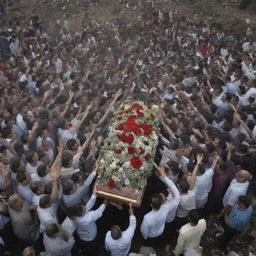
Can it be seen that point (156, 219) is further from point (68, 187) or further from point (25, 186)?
point (25, 186)

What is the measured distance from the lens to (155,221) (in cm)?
694

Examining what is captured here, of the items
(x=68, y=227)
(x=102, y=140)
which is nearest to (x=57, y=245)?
(x=68, y=227)

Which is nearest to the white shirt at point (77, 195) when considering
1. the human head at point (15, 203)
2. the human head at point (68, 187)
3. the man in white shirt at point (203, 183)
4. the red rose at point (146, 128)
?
the human head at point (68, 187)

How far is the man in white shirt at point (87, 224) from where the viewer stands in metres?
6.61

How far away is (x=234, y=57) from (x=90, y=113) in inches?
310

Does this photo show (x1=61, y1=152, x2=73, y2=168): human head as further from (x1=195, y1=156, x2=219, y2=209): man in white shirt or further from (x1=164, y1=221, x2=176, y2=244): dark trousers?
(x1=195, y1=156, x2=219, y2=209): man in white shirt

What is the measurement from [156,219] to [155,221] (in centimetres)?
6

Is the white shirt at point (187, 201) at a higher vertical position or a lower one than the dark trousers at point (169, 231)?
higher

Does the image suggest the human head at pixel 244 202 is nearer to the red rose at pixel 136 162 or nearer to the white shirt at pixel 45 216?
the red rose at pixel 136 162

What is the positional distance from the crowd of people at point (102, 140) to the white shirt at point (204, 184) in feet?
0.10

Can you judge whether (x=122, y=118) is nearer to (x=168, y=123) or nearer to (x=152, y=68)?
(x=168, y=123)

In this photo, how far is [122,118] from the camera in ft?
33.2

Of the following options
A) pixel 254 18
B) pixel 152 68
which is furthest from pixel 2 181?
pixel 254 18

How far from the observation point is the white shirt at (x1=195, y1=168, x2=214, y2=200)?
7.84 metres
